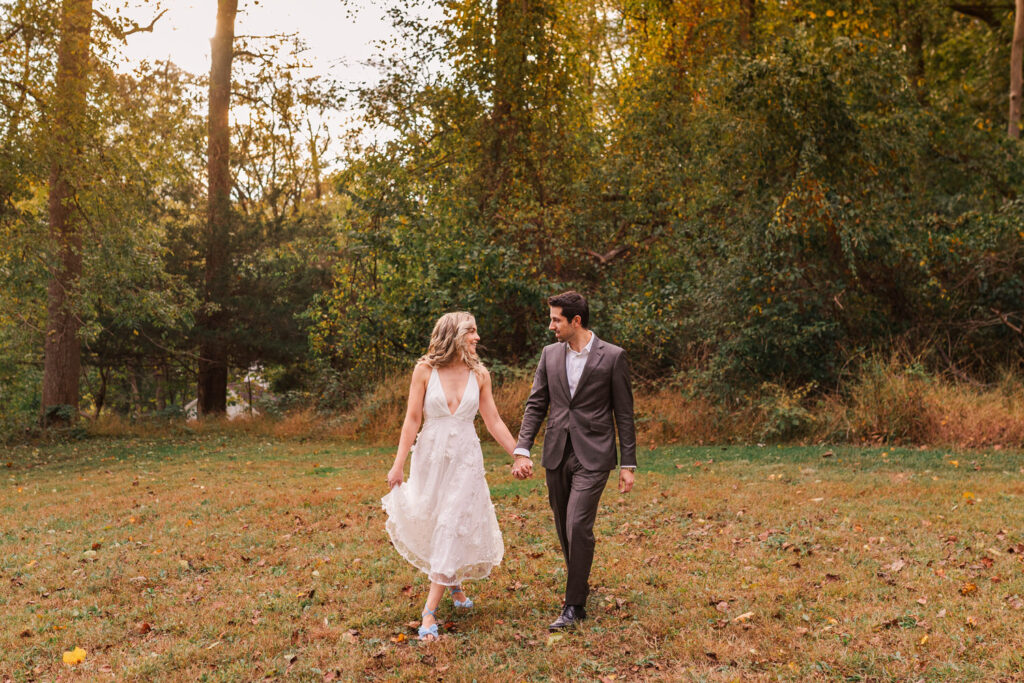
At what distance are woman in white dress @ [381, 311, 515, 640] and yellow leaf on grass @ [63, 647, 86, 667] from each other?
1988mm

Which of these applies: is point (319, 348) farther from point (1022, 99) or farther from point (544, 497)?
point (1022, 99)

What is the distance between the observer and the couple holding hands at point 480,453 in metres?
5.71

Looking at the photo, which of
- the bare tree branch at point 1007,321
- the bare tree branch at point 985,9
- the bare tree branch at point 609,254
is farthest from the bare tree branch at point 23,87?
the bare tree branch at point 985,9

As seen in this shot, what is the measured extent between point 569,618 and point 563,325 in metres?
1.89

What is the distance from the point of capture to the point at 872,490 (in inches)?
388

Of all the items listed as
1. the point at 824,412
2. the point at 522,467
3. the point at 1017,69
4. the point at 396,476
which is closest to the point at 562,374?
the point at 522,467

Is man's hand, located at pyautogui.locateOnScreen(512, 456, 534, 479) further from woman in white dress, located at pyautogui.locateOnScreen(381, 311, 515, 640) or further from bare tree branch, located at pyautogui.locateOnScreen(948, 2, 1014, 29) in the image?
bare tree branch, located at pyautogui.locateOnScreen(948, 2, 1014, 29)

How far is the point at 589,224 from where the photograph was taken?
65.2ft

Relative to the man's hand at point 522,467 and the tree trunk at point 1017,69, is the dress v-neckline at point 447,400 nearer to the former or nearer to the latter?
the man's hand at point 522,467

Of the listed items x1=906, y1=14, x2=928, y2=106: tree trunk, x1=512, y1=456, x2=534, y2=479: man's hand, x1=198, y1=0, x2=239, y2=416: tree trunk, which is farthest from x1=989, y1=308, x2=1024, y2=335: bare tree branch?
x1=198, y1=0, x2=239, y2=416: tree trunk

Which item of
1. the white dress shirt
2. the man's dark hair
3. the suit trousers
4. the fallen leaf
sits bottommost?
the fallen leaf

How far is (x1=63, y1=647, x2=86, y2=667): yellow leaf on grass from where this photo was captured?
17.7 feet

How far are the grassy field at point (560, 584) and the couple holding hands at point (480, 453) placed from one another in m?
0.48

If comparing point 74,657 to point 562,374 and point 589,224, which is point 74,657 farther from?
point 589,224
